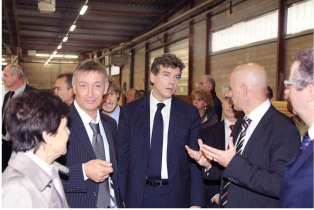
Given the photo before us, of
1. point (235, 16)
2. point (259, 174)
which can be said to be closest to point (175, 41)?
point (235, 16)

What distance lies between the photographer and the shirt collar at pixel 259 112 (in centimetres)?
202

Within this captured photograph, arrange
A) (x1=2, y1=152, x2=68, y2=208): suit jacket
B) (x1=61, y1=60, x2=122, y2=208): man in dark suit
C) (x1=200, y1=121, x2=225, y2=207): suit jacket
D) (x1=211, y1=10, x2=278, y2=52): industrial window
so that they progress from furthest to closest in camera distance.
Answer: (x1=211, y1=10, x2=278, y2=52): industrial window < (x1=200, y1=121, x2=225, y2=207): suit jacket < (x1=61, y1=60, x2=122, y2=208): man in dark suit < (x1=2, y1=152, x2=68, y2=208): suit jacket

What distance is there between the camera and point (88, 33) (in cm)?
1458

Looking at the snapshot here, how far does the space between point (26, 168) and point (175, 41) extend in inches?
401

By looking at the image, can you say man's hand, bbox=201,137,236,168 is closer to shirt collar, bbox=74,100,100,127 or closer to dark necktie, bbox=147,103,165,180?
dark necktie, bbox=147,103,165,180

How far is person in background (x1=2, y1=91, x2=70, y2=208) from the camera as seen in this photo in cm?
122

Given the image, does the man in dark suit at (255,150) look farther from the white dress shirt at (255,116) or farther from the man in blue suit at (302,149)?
the man in blue suit at (302,149)

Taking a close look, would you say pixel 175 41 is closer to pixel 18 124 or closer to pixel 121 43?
pixel 121 43

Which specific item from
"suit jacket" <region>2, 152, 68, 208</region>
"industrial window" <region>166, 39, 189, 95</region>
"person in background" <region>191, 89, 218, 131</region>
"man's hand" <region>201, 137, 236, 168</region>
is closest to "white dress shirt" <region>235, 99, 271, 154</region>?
"man's hand" <region>201, 137, 236, 168</region>

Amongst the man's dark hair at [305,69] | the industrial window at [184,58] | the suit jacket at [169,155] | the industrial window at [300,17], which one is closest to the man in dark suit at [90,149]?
the suit jacket at [169,155]

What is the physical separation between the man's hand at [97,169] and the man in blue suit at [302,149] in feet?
3.06

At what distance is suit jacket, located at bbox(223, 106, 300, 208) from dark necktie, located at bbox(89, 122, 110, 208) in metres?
0.78

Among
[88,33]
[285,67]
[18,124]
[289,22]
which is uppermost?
[88,33]

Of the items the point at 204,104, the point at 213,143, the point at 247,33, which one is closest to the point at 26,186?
the point at 213,143
